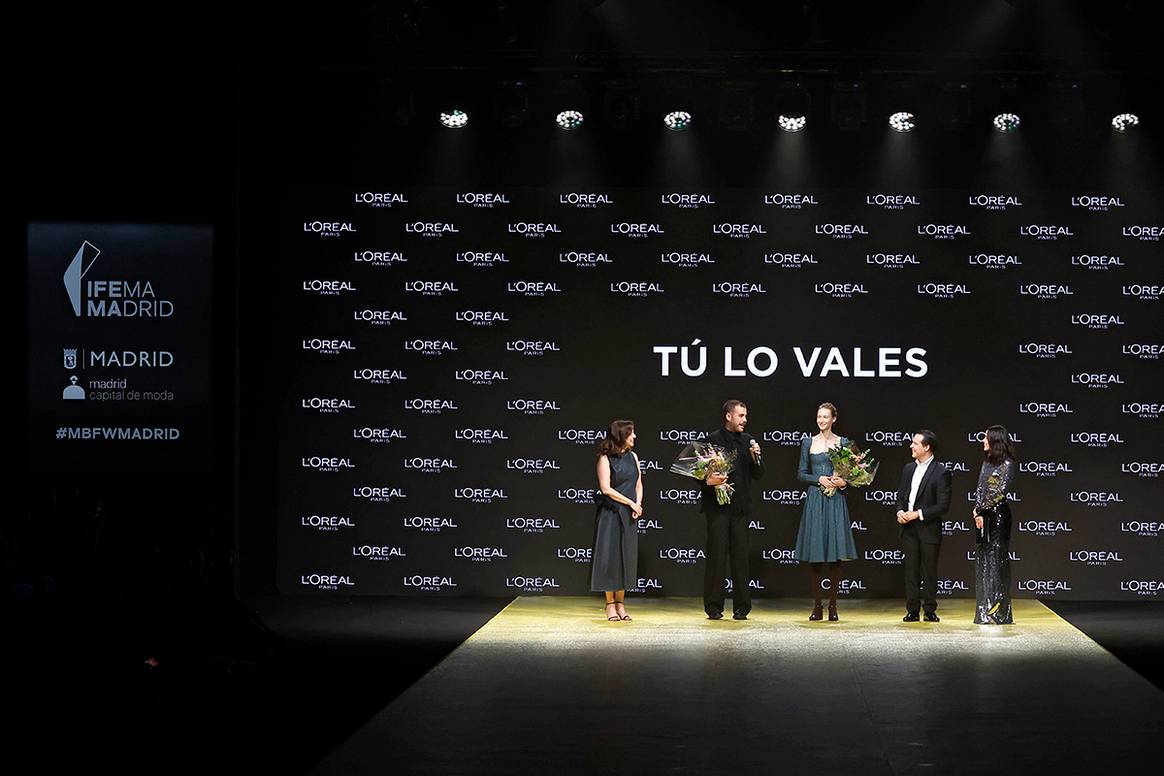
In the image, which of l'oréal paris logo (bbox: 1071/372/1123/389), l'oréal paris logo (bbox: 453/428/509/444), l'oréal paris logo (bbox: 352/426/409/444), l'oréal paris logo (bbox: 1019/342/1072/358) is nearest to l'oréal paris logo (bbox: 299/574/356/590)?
l'oréal paris logo (bbox: 352/426/409/444)

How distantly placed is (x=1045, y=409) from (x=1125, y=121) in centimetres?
255

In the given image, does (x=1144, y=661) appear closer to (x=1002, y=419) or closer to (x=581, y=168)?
(x=1002, y=419)

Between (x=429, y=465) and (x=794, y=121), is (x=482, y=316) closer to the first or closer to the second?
(x=429, y=465)

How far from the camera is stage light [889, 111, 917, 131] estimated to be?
12.4m

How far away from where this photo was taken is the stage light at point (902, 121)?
12360 millimetres

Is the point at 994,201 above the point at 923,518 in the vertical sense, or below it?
above

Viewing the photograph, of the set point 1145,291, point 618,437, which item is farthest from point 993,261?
point 618,437

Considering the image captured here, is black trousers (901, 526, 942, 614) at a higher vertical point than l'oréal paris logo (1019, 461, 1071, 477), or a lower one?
lower

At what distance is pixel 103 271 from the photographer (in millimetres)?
12438

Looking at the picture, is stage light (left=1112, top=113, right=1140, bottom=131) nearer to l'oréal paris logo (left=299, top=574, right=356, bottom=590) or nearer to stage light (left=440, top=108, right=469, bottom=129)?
stage light (left=440, top=108, right=469, bottom=129)

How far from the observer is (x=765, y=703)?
770 cm

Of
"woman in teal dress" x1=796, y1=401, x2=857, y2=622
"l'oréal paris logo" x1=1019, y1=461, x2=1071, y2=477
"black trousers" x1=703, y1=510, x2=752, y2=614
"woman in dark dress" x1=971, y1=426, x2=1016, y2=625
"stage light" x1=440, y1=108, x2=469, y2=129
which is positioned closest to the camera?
"woman in dark dress" x1=971, y1=426, x2=1016, y2=625

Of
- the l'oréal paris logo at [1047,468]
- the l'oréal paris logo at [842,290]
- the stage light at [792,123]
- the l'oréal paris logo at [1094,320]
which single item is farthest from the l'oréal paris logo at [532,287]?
the l'oréal paris logo at [1094,320]

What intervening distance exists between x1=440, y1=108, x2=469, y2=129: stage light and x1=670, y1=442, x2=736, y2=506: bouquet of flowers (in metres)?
3.54
